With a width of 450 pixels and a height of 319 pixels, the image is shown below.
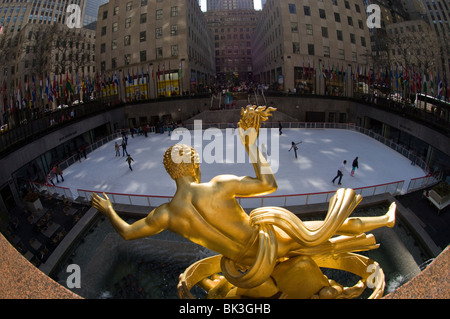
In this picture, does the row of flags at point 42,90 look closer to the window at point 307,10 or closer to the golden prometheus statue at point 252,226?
the golden prometheus statue at point 252,226

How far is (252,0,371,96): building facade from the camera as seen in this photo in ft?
102

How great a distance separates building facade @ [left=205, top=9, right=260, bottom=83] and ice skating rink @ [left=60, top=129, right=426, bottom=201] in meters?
66.6

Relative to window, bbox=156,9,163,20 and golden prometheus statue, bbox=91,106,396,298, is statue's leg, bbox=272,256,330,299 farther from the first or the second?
window, bbox=156,9,163,20

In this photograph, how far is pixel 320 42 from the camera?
31.1 m

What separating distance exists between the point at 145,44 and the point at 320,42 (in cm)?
2152

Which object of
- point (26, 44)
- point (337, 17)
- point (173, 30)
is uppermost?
point (337, 17)

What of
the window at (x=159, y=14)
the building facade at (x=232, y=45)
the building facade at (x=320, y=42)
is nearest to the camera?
the window at (x=159, y=14)

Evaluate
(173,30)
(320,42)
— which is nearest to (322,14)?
(320,42)

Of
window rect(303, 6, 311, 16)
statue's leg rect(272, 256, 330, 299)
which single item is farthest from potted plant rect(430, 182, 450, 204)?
window rect(303, 6, 311, 16)

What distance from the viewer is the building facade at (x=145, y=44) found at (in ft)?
94.7

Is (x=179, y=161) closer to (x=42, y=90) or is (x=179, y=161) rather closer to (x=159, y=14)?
(x=42, y=90)

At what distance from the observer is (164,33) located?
2981cm

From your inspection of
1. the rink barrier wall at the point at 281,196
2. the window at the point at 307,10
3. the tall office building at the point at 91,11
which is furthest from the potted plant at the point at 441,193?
the window at the point at 307,10

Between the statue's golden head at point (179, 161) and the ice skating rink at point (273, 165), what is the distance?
8.01m
